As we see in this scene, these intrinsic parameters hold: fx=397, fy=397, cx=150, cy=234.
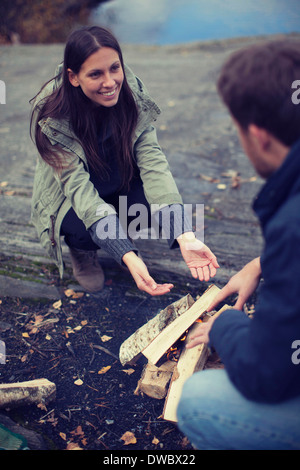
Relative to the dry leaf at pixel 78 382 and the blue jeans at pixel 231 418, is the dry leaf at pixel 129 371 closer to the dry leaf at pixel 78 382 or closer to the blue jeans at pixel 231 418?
the dry leaf at pixel 78 382

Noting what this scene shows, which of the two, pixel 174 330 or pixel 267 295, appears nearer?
pixel 267 295

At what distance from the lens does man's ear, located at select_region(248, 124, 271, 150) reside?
124 cm

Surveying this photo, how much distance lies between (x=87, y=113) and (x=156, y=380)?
1674 millimetres

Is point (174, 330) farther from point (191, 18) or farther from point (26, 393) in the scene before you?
point (191, 18)

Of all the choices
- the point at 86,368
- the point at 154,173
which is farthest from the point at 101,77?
the point at 86,368

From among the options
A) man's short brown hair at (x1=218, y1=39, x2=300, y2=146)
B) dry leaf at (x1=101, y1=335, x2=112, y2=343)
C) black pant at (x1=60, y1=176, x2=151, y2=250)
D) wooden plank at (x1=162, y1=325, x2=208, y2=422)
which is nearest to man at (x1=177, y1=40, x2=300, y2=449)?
man's short brown hair at (x1=218, y1=39, x2=300, y2=146)

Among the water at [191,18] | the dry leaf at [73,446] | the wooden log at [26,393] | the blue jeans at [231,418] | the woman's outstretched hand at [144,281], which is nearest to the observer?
the blue jeans at [231,418]

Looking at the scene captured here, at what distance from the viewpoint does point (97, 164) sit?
2.71 m

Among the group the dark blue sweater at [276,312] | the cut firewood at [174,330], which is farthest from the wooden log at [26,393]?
the dark blue sweater at [276,312]

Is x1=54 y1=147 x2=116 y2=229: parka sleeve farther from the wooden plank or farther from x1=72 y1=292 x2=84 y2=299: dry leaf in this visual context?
the wooden plank

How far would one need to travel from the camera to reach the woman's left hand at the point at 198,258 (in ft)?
7.71

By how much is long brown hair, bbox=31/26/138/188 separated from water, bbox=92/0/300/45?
12.1 m

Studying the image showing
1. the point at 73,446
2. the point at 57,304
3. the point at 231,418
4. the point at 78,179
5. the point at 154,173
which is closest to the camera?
the point at 231,418
